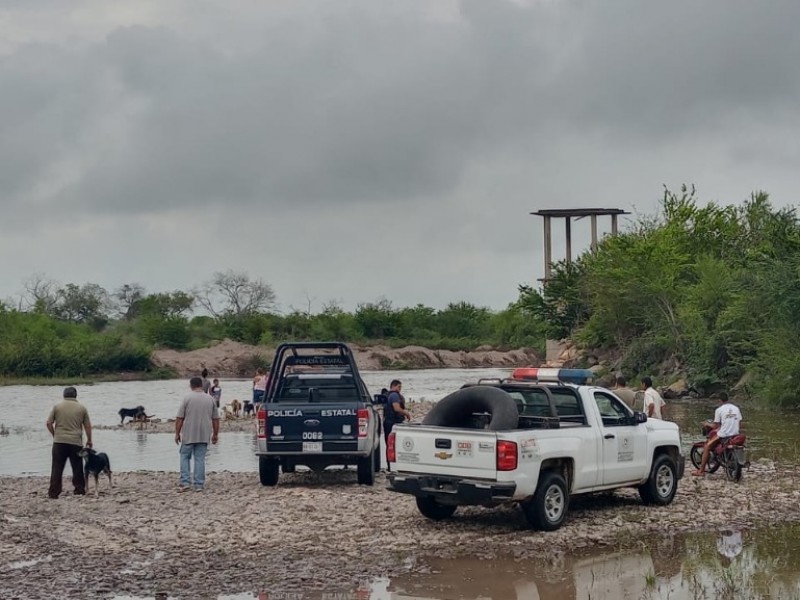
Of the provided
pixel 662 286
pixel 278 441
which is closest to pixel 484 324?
pixel 662 286

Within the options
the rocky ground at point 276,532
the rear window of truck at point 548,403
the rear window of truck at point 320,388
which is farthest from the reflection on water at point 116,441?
the rear window of truck at point 548,403

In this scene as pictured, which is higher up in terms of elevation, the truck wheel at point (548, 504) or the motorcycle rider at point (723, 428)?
the motorcycle rider at point (723, 428)

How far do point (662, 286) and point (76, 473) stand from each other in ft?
138

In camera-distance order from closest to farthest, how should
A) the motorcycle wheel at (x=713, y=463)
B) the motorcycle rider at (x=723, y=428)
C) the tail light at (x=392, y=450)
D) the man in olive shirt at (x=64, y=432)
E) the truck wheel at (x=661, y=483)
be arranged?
1. the tail light at (x=392, y=450)
2. the truck wheel at (x=661, y=483)
3. the man in olive shirt at (x=64, y=432)
4. the motorcycle rider at (x=723, y=428)
5. the motorcycle wheel at (x=713, y=463)

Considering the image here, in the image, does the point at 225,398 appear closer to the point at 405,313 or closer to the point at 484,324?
the point at 405,313

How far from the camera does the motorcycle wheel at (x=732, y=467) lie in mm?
→ 17516

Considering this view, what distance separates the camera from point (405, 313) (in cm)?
13075

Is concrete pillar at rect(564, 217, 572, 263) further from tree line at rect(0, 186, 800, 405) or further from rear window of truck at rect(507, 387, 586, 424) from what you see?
rear window of truck at rect(507, 387, 586, 424)

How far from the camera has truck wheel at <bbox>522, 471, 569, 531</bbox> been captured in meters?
12.8

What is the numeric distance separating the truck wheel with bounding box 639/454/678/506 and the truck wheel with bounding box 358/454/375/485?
14.8 feet

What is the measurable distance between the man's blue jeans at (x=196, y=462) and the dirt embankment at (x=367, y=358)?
71.0 meters

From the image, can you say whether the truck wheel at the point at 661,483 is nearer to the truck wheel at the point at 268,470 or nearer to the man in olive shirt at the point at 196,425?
the truck wheel at the point at 268,470

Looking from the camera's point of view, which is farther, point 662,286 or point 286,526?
point 662,286

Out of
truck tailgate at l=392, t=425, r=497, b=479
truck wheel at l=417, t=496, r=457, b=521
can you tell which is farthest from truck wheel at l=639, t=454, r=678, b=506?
truck tailgate at l=392, t=425, r=497, b=479
